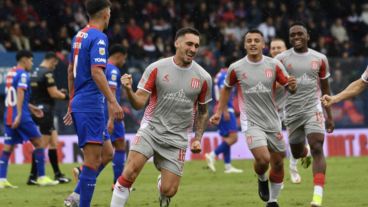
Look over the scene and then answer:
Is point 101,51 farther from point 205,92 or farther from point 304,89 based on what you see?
point 304,89

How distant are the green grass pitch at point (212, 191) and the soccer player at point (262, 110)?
648 millimetres

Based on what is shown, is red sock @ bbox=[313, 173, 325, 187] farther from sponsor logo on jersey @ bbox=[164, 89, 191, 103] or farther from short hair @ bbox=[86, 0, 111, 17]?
short hair @ bbox=[86, 0, 111, 17]

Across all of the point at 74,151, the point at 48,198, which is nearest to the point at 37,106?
the point at 48,198

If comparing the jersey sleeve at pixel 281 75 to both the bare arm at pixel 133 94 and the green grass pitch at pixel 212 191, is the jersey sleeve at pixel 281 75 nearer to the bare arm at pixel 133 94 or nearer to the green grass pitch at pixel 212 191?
the green grass pitch at pixel 212 191

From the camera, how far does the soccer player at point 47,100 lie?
55.8 feet

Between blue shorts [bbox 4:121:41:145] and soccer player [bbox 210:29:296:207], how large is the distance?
5.33m

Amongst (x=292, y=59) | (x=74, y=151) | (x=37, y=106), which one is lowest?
(x=74, y=151)

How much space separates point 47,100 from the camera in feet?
57.3

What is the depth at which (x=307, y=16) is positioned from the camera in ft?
104

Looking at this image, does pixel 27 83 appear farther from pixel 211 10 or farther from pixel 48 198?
pixel 211 10

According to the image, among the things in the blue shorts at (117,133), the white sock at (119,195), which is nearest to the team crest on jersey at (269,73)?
the white sock at (119,195)

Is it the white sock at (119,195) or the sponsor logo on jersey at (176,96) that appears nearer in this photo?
the white sock at (119,195)

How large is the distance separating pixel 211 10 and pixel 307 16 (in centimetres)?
342

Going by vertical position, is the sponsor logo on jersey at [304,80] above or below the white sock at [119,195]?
above
